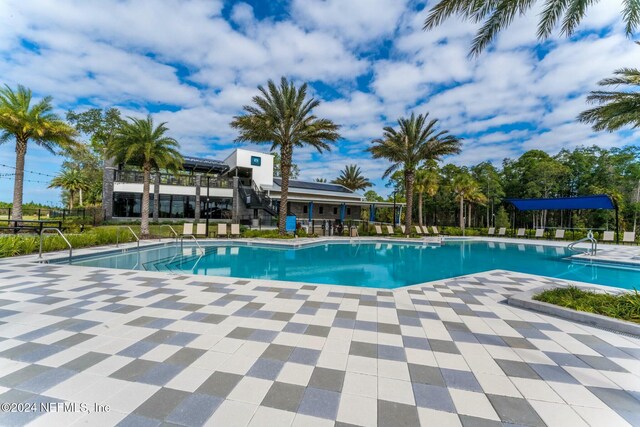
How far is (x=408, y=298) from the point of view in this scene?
5465 mm

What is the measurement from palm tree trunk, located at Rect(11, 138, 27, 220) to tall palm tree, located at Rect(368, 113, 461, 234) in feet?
69.5

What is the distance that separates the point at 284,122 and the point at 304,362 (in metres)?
15.4

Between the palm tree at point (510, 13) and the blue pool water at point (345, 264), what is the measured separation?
22.0 ft

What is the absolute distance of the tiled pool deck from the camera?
2111 mm

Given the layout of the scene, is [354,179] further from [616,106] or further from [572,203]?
[616,106]

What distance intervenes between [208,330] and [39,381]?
1.58 meters

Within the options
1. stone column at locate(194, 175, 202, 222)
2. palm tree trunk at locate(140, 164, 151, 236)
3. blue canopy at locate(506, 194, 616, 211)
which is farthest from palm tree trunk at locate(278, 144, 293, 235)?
blue canopy at locate(506, 194, 616, 211)

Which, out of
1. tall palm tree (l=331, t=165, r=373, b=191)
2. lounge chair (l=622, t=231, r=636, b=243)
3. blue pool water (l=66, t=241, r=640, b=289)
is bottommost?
blue pool water (l=66, t=241, r=640, b=289)

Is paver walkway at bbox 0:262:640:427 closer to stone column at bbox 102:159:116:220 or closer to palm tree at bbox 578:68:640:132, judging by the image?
palm tree at bbox 578:68:640:132

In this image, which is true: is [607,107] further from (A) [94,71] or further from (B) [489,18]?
(A) [94,71]

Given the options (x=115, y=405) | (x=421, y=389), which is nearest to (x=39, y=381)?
(x=115, y=405)

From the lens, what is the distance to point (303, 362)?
9.37 ft

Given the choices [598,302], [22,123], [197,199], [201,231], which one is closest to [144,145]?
[22,123]

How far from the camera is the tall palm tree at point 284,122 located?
15.9 m
